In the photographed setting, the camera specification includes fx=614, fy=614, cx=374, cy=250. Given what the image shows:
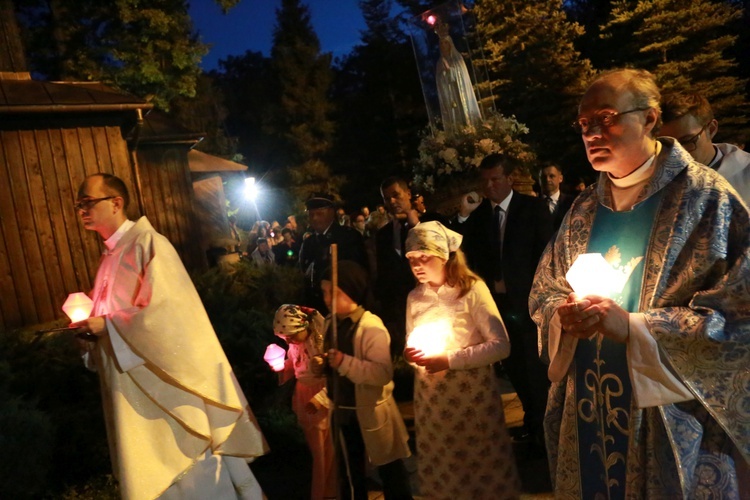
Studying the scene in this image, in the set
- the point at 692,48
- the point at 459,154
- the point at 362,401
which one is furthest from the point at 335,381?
the point at 692,48

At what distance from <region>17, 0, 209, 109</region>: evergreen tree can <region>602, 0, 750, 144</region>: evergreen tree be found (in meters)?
16.7

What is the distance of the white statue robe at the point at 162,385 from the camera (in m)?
3.60

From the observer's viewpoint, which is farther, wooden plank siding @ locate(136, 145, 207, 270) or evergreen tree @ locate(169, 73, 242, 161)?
evergreen tree @ locate(169, 73, 242, 161)

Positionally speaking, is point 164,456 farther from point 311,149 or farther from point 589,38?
point 311,149

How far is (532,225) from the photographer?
5.04 meters

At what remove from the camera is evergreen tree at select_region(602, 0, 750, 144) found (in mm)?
22266

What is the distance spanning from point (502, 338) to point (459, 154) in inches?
187

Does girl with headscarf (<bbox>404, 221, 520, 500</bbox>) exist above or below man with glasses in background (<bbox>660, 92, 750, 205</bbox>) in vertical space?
below

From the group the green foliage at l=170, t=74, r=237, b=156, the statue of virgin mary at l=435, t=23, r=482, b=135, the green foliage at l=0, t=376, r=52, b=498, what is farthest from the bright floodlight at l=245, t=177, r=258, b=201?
the green foliage at l=0, t=376, r=52, b=498

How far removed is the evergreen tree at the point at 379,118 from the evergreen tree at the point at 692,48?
12341mm

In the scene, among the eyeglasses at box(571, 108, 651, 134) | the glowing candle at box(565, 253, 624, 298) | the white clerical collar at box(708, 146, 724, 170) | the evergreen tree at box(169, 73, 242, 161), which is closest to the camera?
the glowing candle at box(565, 253, 624, 298)

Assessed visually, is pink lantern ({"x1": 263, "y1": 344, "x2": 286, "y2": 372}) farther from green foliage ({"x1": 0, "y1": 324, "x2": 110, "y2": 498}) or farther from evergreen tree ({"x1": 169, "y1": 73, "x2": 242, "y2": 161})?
evergreen tree ({"x1": 169, "y1": 73, "x2": 242, "y2": 161})

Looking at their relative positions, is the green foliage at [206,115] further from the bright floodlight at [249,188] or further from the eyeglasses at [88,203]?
the eyeglasses at [88,203]

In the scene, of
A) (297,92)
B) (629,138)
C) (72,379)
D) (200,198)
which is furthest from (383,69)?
(629,138)
